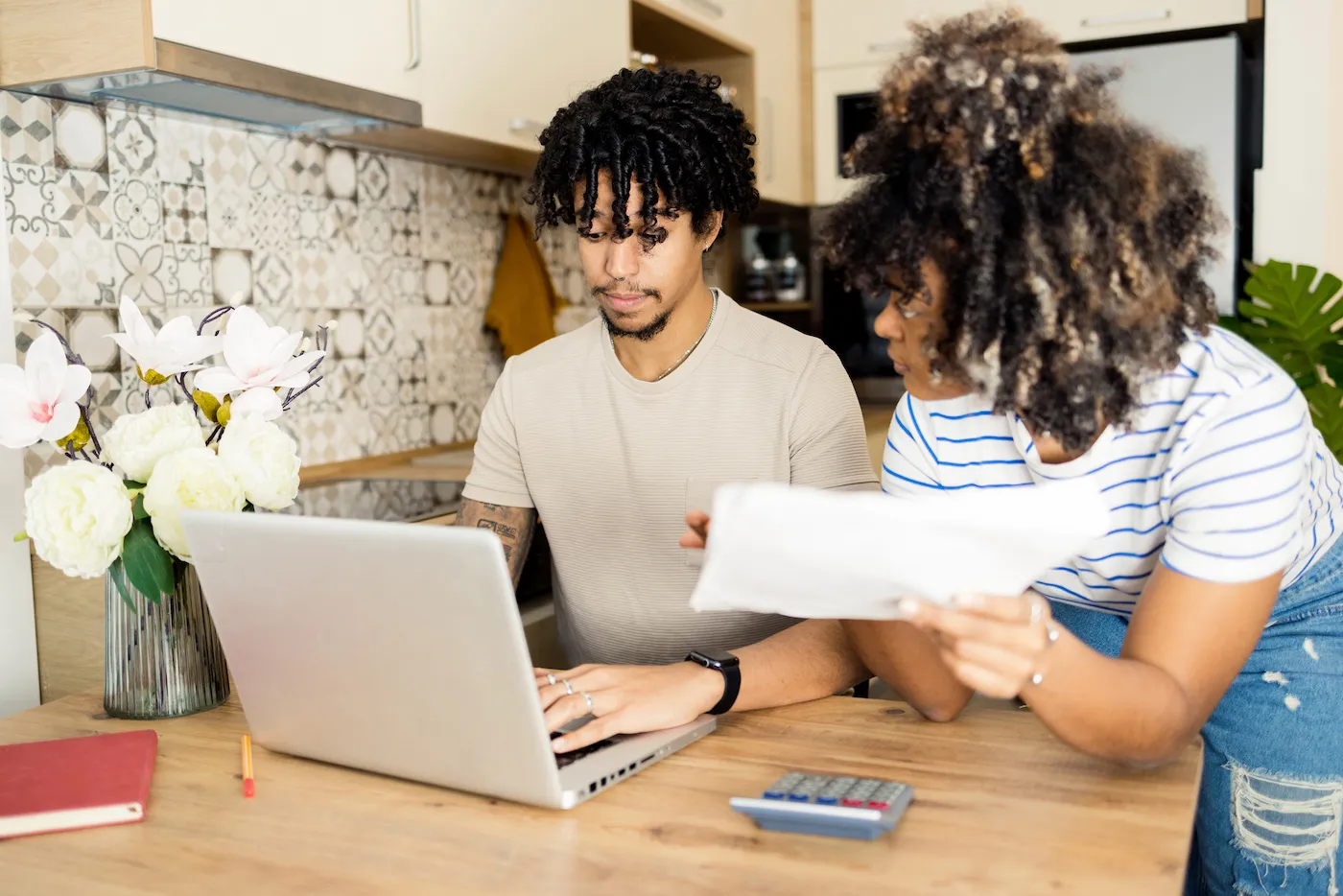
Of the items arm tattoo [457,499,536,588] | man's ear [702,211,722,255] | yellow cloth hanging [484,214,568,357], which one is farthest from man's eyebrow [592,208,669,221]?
yellow cloth hanging [484,214,568,357]

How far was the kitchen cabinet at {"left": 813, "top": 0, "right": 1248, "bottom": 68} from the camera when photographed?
3.07m

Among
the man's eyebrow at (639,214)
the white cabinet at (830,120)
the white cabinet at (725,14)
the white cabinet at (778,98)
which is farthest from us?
the white cabinet at (830,120)

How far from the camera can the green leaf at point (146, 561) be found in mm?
1188

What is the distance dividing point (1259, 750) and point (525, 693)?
0.79m

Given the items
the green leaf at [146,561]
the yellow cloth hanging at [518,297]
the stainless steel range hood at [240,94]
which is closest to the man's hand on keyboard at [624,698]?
the green leaf at [146,561]

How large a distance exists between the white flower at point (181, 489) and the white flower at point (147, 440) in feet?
0.10

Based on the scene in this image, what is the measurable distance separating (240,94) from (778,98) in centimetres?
192

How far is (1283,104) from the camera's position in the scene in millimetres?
3041

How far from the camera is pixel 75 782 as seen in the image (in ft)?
3.38

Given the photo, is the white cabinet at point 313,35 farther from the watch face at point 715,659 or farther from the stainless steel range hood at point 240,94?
the watch face at point 715,659

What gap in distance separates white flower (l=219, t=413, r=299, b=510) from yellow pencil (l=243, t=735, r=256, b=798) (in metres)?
0.24

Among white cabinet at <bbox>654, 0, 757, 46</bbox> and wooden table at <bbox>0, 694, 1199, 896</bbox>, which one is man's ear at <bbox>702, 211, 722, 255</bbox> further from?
white cabinet at <bbox>654, 0, 757, 46</bbox>

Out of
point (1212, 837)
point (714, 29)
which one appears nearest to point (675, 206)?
point (1212, 837)

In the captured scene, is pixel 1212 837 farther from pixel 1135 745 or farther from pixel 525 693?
pixel 525 693
